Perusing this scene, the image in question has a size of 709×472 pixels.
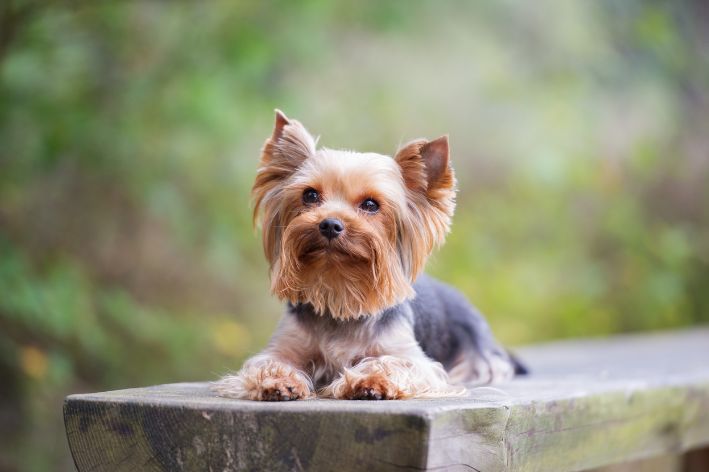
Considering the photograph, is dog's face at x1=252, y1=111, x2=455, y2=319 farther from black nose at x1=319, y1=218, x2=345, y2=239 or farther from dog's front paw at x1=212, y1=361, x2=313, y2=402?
dog's front paw at x1=212, y1=361, x2=313, y2=402

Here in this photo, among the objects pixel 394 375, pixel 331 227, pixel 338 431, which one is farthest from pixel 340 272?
pixel 338 431

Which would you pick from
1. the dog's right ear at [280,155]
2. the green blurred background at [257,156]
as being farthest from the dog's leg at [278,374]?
the green blurred background at [257,156]

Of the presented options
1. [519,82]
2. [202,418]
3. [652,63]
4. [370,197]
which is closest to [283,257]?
[370,197]

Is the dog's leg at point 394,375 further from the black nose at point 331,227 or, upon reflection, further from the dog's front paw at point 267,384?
the black nose at point 331,227

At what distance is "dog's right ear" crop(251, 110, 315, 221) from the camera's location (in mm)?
2907

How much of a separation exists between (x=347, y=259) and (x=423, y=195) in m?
0.38

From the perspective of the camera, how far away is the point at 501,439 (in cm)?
246

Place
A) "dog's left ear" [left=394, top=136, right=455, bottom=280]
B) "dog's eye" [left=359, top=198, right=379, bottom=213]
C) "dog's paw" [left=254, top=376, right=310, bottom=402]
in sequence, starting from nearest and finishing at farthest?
"dog's paw" [left=254, top=376, right=310, bottom=402]
"dog's eye" [left=359, top=198, right=379, bottom=213]
"dog's left ear" [left=394, top=136, right=455, bottom=280]

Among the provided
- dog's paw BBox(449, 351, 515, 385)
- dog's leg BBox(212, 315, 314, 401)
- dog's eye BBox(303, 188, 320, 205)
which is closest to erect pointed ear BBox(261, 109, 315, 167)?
dog's eye BBox(303, 188, 320, 205)

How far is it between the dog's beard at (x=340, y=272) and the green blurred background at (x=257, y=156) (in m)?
3.28

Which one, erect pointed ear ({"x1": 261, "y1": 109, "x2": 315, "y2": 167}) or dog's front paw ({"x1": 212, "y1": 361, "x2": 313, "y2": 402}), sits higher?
erect pointed ear ({"x1": 261, "y1": 109, "x2": 315, "y2": 167})

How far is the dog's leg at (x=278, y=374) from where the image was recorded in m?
2.52

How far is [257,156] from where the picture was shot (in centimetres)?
762

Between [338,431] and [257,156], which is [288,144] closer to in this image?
[338,431]
